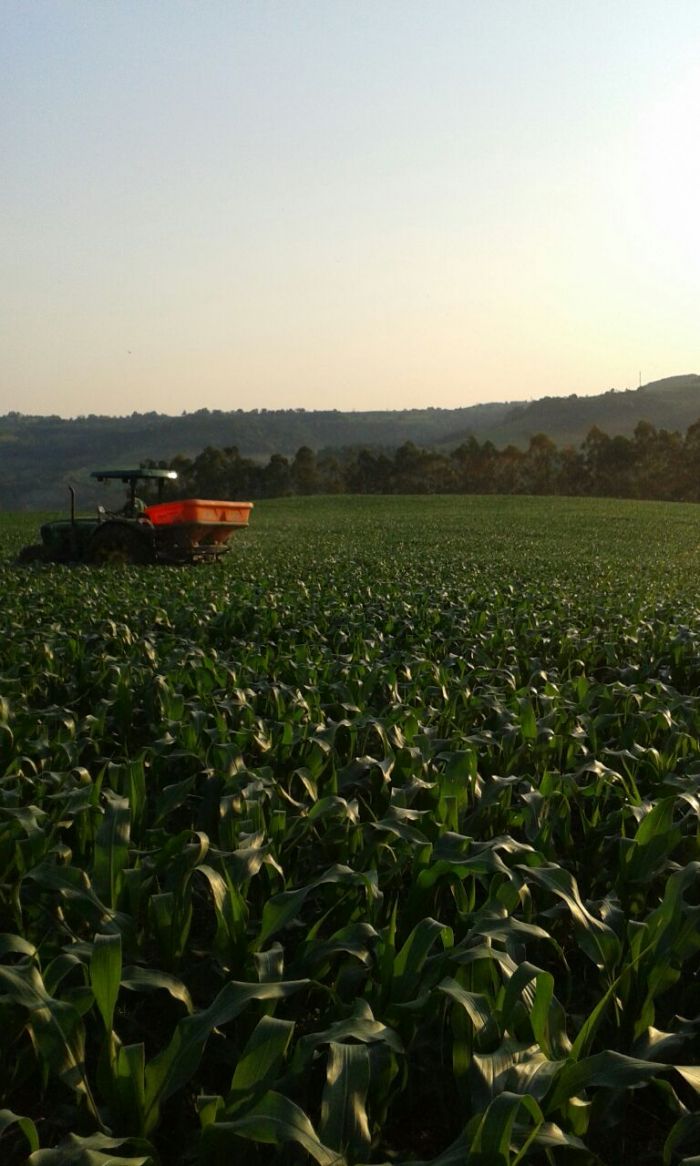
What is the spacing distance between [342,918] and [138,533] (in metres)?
16.7

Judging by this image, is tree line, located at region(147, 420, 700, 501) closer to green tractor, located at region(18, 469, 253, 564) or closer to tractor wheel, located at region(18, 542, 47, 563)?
tractor wheel, located at region(18, 542, 47, 563)

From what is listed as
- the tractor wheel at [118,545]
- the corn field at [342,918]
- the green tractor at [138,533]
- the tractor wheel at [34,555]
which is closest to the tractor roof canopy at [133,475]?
the green tractor at [138,533]

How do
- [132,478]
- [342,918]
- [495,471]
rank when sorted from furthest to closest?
[495,471] < [132,478] < [342,918]

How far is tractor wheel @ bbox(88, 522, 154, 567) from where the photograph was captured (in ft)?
64.4

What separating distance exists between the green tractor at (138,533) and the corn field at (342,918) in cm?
1086

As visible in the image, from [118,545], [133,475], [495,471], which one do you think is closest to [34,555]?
[118,545]

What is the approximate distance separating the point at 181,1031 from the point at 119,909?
119 centimetres

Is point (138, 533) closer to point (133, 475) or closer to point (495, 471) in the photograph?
point (133, 475)

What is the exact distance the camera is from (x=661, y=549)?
110 ft

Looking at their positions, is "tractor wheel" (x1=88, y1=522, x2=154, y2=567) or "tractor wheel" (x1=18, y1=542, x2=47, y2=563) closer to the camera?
"tractor wheel" (x1=88, y1=522, x2=154, y2=567)

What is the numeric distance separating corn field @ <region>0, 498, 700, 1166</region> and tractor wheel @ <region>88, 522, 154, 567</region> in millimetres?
10808

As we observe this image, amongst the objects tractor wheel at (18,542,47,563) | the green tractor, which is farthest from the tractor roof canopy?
tractor wheel at (18,542,47,563)

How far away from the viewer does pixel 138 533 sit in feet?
64.3

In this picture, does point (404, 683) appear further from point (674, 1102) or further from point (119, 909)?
point (674, 1102)
